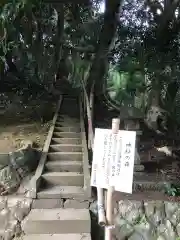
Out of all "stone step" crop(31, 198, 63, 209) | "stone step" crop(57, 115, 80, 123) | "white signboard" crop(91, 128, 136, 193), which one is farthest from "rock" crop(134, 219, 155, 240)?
"stone step" crop(57, 115, 80, 123)

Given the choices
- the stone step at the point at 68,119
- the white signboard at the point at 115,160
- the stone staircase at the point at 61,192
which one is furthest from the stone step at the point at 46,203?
the stone step at the point at 68,119

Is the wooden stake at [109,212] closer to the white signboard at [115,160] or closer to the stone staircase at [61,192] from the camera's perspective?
the white signboard at [115,160]

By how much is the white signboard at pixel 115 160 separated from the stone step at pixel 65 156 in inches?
146

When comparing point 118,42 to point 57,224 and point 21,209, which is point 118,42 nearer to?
point 21,209

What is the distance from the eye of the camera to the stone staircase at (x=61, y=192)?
461 centimetres

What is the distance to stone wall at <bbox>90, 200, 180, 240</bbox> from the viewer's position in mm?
4676

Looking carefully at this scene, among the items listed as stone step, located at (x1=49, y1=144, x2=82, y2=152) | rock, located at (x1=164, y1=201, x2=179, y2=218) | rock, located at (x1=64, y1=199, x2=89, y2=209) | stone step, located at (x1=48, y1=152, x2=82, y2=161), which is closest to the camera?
rock, located at (x1=164, y1=201, x2=179, y2=218)

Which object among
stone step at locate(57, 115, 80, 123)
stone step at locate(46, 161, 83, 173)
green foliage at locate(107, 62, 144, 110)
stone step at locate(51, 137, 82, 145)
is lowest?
stone step at locate(46, 161, 83, 173)

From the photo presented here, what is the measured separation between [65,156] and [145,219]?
225cm

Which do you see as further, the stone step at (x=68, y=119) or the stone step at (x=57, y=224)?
the stone step at (x=68, y=119)

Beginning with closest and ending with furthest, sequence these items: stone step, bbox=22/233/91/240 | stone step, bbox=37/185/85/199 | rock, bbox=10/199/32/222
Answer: stone step, bbox=22/233/91/240, rock, bbox=10/199/32/222, stone step, bbox=37/185/85/199

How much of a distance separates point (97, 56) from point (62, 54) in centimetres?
535

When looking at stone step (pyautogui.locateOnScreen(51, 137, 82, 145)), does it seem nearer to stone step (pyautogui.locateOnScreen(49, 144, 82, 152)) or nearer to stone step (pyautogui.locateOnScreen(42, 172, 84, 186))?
stone step (pyautogui.locateOnScreen(49, 144, 82, 152))

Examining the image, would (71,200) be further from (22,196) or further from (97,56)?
(97,56)
